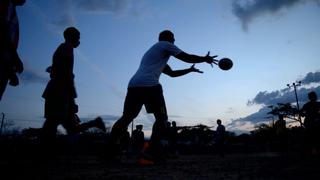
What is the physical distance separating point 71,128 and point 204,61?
2.42 m

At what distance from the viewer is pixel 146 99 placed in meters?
4.74

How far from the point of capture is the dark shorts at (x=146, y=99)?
4613 mm

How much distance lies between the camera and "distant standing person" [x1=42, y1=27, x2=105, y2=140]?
14.9 ft

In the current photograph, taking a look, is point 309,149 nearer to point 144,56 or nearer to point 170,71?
point 170,71

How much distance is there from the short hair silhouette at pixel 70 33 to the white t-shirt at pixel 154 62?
1.20m

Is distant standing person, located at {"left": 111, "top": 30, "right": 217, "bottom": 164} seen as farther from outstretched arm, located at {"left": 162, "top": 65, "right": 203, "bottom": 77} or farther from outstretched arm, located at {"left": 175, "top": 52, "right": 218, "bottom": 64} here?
outstretched arm, located at {"left": 162, "top": 65, "right": 203, "bottom": 77}

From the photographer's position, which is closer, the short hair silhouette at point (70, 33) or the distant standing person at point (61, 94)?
the distant standing person at point (61, 94)

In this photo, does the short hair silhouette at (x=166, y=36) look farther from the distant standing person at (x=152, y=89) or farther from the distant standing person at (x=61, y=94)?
the distant standing person at (x=61, y=94)

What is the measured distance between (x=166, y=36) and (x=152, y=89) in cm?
111

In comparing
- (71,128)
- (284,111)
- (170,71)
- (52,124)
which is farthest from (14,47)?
A: (284,111)

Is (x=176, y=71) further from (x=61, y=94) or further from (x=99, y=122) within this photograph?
(x=61, y=94)

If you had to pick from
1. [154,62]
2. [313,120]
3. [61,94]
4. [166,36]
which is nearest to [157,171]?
[154,62]

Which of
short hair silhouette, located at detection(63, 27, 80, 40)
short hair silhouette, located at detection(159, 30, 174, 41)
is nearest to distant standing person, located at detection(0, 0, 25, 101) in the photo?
short hair silhouette, located at detection(63, 27, 80, 40)

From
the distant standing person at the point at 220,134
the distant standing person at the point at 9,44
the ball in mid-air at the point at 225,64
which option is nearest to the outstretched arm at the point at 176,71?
the ball in mid-air at the point at 225,64
